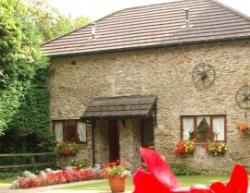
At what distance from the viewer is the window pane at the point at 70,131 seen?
80.8 ft

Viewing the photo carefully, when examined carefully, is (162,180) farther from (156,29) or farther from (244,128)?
(156,29)

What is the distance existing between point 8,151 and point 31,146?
44.8 inches

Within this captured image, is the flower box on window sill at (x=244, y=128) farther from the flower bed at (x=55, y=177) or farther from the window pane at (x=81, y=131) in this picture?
the window pane at (x=81, y=131)

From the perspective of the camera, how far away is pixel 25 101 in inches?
934

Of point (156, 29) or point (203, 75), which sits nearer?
point (203, 75)

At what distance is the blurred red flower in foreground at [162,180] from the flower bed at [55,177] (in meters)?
17.6

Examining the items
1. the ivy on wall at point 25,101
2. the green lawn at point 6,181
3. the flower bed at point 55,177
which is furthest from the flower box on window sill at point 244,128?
the green lawn at point 6,181

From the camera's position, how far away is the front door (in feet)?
78.3

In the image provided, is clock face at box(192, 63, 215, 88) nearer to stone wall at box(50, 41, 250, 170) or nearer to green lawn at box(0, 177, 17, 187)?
stone wall at box(50, 41, 250, 170)

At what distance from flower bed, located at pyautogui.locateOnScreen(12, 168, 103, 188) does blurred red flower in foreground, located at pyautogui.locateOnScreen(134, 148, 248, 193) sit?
17589 millimetres

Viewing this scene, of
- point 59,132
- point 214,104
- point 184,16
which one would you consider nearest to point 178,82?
point 214,104

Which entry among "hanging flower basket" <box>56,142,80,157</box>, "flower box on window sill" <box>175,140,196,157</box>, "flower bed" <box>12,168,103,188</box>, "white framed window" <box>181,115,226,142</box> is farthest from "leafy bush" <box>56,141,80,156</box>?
"white framed window" <box>181,115,226,142</box>

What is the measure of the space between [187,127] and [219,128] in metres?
1.29

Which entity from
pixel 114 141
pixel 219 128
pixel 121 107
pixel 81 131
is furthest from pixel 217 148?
pixel 81 131
